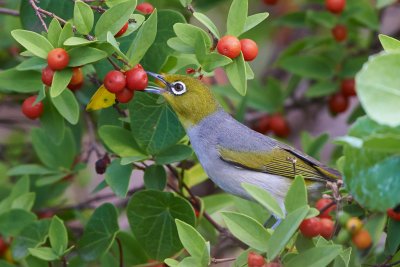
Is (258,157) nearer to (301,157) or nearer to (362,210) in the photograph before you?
(301,157)

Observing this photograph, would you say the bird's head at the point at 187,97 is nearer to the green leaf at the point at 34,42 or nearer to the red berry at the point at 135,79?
the red berry at the point at 135,79

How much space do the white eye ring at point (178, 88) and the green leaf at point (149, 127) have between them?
0.30 ft

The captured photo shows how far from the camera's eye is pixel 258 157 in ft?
10.7

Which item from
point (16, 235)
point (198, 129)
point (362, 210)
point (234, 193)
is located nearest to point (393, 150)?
point (362, 210)

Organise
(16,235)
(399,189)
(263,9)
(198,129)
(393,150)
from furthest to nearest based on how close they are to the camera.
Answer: (263,9), (198,129), (16,235), (399,189), (393,150)

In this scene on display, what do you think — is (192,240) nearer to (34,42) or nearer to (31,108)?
(34,42)

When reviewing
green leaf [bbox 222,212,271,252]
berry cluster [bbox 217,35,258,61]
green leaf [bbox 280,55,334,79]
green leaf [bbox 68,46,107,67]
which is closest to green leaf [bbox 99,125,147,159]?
green leaf [bbox 68,46,107,67]

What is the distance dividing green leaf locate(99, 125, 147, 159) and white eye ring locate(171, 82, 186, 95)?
1.00 ft

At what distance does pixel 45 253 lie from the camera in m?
2.59

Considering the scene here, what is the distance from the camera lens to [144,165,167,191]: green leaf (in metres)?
2.82

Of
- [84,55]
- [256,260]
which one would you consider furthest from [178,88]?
[256,260]

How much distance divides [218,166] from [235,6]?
3.18 feet

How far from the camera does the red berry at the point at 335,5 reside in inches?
149

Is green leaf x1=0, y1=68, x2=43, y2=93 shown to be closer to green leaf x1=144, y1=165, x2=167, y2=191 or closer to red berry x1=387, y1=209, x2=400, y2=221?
green leaf x1=144, y1=165, x2=167, y2=191
